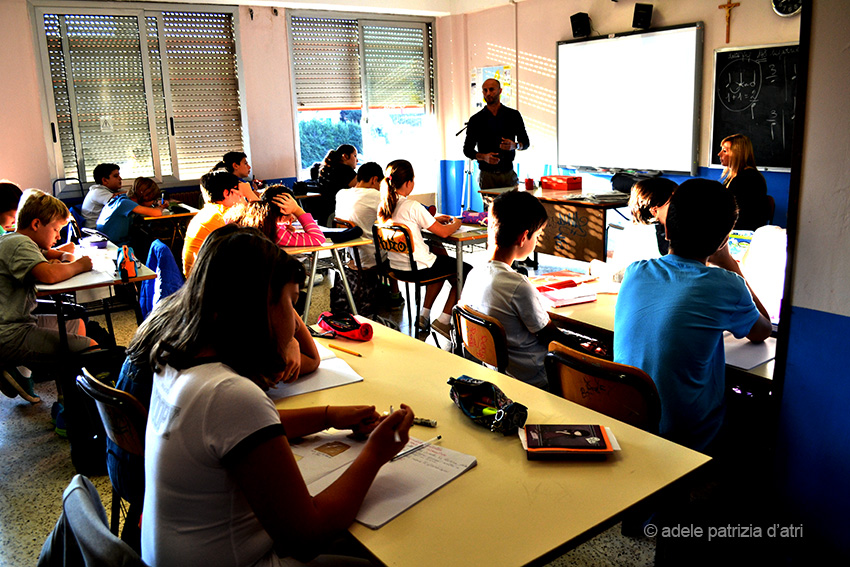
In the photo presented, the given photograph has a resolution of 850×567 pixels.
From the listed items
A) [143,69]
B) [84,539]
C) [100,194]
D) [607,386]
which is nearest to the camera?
[84,539]

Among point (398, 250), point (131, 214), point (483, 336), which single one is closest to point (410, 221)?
point (398, 250)

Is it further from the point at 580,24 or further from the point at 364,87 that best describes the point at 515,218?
the point at 364,87

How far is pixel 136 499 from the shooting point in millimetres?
1885

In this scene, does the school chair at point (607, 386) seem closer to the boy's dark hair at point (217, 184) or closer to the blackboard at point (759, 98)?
the boy's dark hair at point (217, 184)

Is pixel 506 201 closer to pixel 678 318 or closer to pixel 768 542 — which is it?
pixel 678 318

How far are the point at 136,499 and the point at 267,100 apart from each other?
6832 millimetres

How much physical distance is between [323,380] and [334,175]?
506 centimetres

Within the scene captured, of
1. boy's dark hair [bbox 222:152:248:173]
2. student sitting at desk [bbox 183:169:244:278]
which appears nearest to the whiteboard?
boy's dark hair [bbox 222:152:248:173]

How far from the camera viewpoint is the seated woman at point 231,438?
1162 mm

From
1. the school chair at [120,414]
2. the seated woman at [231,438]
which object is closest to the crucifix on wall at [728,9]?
the seated woman at [231,438]

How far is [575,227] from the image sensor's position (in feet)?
19.9

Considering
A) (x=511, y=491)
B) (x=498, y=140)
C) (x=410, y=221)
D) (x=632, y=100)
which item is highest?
(x=632, y=100)

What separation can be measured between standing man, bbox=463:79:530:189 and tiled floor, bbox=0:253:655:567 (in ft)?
14.9

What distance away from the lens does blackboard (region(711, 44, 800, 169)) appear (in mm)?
5383
